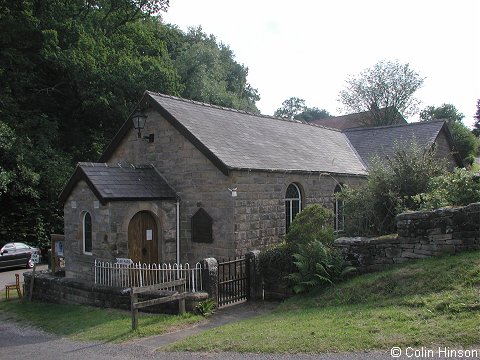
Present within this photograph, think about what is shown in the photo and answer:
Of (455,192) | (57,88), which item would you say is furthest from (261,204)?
(57,88)

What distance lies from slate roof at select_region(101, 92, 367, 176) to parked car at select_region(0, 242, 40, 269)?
849cm

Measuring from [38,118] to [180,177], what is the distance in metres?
15.4

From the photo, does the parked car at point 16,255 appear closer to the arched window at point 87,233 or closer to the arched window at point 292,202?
the arched window at point 87,233

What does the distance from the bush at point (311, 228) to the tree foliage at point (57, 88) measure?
15.8m

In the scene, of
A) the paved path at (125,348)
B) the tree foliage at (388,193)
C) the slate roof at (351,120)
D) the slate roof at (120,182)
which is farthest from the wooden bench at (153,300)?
the slate roof at (351,120)

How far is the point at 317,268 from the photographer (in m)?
11.0

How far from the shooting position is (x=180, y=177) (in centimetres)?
1579

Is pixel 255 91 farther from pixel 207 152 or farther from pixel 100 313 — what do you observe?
pixel 100 313

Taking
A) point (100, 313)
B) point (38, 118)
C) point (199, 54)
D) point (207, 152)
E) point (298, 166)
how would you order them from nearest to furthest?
point (100, 313) → point (207, 152) → point (298, 166) → point (38, 118) → point (199, 54)

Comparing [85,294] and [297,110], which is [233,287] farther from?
[297,110]

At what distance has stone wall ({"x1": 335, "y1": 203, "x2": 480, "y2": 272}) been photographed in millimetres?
10102

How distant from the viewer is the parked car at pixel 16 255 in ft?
74.9

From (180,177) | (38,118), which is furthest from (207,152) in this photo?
(38,118)

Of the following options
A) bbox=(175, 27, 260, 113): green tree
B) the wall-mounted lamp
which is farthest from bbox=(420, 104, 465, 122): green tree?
the wall-mounted lamp
